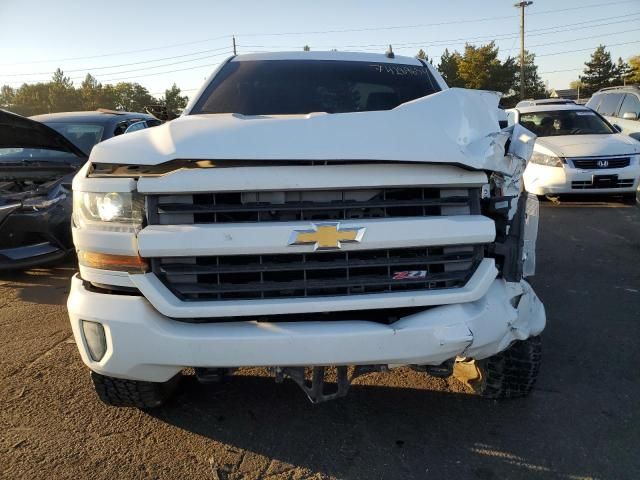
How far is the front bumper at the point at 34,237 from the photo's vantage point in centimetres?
501

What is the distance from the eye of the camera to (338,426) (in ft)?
9.10

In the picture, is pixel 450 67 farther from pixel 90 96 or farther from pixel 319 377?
pixel 319 377

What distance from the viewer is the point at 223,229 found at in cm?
217

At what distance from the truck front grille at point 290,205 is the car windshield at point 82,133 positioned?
4885 mm

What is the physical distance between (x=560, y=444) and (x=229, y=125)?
223 cm

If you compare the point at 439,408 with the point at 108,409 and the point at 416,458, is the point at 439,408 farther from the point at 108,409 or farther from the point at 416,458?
the point at 108,409

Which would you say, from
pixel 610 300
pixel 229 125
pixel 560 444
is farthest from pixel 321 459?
pixel 610 300

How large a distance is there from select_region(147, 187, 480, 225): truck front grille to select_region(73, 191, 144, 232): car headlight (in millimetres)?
66

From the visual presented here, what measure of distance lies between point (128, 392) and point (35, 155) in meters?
4.70

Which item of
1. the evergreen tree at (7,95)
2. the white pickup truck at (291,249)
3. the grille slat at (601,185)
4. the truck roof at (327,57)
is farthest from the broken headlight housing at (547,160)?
the evergreen tree at (7,95)

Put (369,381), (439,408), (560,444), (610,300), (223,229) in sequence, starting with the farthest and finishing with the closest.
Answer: (610,300) < (369,381) < (439,408) < (560,444) < (223,229)

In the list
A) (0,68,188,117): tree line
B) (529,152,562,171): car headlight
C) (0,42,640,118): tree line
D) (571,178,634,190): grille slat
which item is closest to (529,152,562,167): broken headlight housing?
(529,152,562,171): car headlight

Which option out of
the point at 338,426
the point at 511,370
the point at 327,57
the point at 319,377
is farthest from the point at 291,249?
the point at 327,57

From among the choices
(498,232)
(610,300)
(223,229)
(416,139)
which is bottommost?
(610,300)
